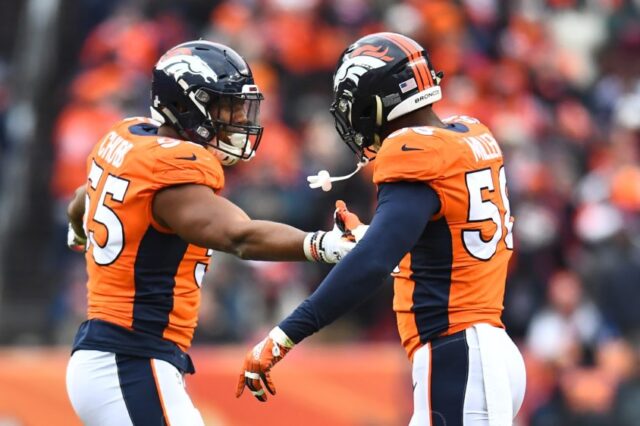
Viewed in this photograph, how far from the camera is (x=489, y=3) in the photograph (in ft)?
43.3

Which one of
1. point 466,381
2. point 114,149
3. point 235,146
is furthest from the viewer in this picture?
point 235,146

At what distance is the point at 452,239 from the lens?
486 centimetres

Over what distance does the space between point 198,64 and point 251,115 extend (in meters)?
0.31

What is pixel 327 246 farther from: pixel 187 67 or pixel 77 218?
pixel 77 218

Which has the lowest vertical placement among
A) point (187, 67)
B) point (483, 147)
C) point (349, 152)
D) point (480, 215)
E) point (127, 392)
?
point (349, 152)

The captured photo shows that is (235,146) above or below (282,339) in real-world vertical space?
above

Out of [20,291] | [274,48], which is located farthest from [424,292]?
[274,48]

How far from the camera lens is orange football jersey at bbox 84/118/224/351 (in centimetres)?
501

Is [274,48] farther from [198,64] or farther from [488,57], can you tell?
[198,64]

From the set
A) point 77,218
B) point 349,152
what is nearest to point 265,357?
point 77,218

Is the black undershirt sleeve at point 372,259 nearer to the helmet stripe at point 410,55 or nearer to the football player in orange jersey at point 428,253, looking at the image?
the football player in orange jersey at point 428,253

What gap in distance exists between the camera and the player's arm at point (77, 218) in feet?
18.9

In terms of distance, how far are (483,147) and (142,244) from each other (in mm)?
1364

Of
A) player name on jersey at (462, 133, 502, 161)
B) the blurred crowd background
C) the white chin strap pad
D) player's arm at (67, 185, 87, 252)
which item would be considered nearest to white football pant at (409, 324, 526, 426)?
player name on jersey at (462, 133, 502, 161)
